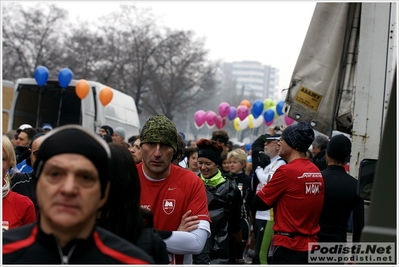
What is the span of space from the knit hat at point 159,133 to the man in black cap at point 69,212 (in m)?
1.94

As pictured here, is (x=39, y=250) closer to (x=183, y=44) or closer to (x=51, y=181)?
(x=51, y=181)

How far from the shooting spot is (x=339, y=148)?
6277mm

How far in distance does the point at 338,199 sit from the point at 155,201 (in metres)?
2.39

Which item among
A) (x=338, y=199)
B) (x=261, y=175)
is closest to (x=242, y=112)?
(x=261, y=175)

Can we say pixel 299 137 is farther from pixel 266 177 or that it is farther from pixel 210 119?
pixel 210 119

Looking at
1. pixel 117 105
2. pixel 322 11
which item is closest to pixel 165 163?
pixel 322 11

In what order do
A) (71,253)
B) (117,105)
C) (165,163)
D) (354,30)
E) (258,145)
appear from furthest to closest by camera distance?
(117,105)
(258,145)
(354,30)
(165,163)
(71,253)

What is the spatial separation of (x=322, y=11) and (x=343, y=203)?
2037 millimetres

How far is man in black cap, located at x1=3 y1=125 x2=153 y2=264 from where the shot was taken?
2453mm

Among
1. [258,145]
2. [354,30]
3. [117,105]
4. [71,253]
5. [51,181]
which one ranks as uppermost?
[117,105]

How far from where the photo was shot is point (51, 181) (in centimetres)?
250

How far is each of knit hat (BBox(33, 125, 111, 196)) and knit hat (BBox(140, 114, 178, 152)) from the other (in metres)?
1.92

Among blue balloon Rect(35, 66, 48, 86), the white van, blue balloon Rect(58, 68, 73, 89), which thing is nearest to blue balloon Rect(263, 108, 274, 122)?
the white van

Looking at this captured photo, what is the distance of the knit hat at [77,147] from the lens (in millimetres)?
2531
